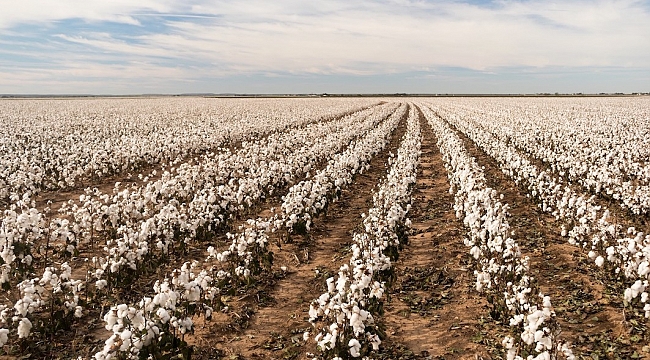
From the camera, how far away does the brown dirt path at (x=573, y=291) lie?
6.82 meters

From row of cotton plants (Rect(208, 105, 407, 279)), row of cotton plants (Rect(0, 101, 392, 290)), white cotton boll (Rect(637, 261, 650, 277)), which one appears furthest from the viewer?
row of cotton plants (Rect(0, 101, 392, 290))

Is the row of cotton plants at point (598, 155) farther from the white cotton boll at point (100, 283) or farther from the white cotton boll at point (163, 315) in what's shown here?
the white cotton boll at point (100, 283)

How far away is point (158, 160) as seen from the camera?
23500 millimetres

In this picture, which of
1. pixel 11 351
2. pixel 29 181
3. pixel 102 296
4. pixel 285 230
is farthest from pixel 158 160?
pixel 11 351

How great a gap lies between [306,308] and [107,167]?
1528 centimetres

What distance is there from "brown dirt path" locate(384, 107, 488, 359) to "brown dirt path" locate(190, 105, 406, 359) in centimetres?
148

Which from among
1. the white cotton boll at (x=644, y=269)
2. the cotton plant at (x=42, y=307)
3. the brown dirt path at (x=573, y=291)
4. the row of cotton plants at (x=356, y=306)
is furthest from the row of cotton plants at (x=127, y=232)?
the white cotton boll at (x=644, y=269)

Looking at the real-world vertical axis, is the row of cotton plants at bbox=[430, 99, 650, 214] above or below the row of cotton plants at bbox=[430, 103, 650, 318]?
above

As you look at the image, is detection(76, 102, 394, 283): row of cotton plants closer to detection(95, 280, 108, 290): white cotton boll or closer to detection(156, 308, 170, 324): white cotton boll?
detection(95, 280, 108, 290): white cotton boll

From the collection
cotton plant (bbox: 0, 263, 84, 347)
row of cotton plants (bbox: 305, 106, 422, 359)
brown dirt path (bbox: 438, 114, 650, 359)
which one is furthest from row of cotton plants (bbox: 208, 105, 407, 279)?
Result: brown dirt path (bbox: 438, 114, 650, 359)

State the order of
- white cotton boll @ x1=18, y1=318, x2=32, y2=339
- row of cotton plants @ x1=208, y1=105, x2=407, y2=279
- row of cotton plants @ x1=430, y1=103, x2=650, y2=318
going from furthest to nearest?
row of cotton plants @ x1=208, y1=105, x2=407, y2=279
row of cotton plants @ x1=430, y1=103, x2=650, y2=318
white cotton boll @ x1=18, y1=318, x2=32, y2=339

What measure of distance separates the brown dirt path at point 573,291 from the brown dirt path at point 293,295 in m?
4.20

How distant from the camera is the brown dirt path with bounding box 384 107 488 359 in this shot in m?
7.03

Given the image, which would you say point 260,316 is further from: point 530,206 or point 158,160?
point 158,160
